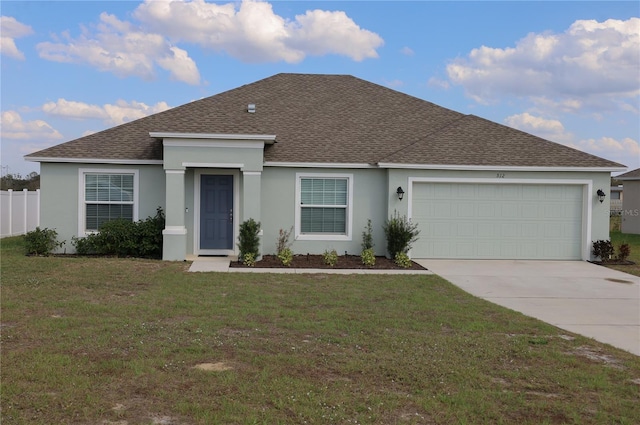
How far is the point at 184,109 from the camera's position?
17.7 metres

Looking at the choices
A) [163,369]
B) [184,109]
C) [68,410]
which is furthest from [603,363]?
[184,109]

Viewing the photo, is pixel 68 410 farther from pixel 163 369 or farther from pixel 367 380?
pixel 367 380

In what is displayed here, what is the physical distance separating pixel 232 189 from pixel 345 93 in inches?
246

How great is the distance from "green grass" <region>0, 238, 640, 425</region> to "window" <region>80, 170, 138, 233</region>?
A: 568 cm

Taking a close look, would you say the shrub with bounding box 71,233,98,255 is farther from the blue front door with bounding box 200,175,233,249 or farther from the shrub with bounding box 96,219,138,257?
the blue front door with bounding box 200,175,233,249

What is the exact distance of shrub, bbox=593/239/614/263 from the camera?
16594 millimetres

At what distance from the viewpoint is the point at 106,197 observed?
1659cm

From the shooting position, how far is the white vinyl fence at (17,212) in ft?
73.4

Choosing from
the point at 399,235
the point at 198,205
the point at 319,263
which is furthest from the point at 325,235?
the point at 198,205

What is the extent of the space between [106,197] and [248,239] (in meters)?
4.53

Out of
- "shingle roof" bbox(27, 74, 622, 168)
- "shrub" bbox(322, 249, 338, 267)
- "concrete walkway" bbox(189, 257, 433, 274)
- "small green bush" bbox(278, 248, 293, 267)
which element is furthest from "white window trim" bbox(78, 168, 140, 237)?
"shrub" bbox(322, 249, 338, 267)

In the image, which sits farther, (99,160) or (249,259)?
(99,160)

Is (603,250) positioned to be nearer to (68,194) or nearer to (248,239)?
(248,239)

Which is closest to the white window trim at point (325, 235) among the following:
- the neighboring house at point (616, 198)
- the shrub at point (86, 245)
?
the shrub at point (86, 245)
